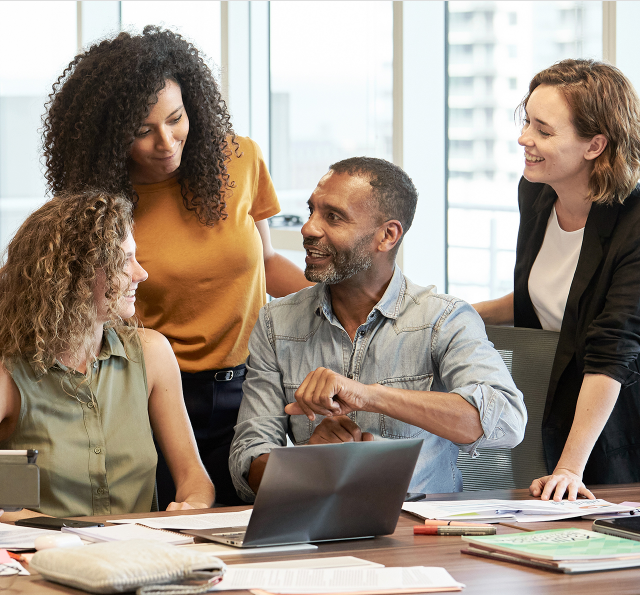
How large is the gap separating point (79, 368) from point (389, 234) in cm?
A: 73

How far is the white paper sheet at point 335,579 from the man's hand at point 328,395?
46 centimetres

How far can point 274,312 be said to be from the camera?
208 centimetres

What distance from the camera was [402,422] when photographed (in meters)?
→ 1.89

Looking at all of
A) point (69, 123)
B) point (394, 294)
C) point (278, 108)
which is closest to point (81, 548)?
point (394, 294)

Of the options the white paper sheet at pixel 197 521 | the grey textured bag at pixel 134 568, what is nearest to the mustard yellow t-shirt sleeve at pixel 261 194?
the white paper sheet at pixel 197 521

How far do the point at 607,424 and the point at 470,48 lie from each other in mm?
2113

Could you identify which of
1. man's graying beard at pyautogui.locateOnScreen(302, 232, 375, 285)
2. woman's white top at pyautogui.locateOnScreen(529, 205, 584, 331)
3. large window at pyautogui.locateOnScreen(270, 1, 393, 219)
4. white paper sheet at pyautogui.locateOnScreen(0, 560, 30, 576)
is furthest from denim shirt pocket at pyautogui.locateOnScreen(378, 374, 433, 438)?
large window at pyautogui.locateOnScreen(270, 1, 393, 219)

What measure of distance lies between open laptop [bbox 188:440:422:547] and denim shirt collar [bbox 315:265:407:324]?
621mm

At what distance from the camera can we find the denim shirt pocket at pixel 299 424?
196 centimetres

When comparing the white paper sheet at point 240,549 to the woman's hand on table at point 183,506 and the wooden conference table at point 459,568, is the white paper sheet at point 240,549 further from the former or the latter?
the woman's hand on table at point 183,506

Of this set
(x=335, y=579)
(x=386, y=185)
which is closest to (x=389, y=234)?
(x=386, y=185)

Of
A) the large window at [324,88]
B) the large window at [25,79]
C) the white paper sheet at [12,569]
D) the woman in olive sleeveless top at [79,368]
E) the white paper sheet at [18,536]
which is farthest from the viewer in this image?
the large window at [25,79]

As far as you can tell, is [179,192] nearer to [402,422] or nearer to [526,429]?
[402,422]

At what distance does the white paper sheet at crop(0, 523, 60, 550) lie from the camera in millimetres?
1379
